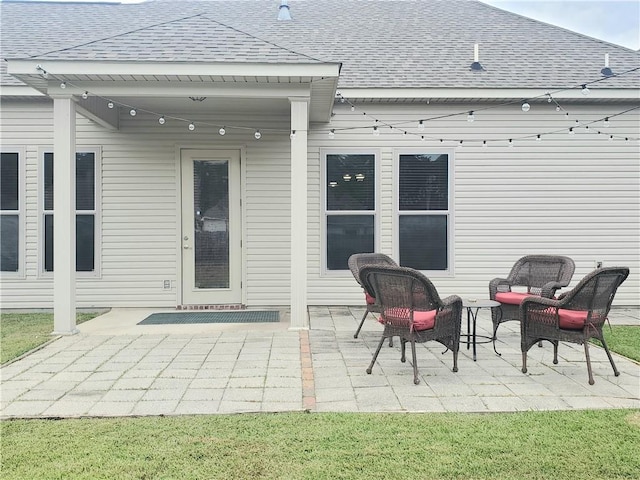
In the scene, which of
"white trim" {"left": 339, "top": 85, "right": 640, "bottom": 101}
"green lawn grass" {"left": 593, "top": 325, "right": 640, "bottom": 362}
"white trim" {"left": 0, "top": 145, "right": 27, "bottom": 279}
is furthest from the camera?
"white trim" {"left": 0, "top": 145, "right": 27, "bottom": 279}

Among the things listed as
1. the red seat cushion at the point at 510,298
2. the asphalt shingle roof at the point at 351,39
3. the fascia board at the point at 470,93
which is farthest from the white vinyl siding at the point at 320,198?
the red seat cushion at the point at 510,298

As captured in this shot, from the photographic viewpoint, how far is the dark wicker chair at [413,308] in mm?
3877

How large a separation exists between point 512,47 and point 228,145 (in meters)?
4.90

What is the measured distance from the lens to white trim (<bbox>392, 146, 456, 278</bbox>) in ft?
24.2

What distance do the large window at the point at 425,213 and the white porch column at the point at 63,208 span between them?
14.3 ft

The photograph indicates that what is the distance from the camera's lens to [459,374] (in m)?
4.01

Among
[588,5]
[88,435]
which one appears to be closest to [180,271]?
[88,435]

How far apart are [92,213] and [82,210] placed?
0.51 ft

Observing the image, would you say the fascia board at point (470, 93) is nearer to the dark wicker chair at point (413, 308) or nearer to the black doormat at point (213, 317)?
the black doormat at point (213, 317)

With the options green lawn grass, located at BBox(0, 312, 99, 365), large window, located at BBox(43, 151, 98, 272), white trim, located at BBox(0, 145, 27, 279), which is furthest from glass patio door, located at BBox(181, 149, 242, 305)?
white trim, located at BBox(0, 145, 27, 279)

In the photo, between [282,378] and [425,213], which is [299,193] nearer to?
[282,378]

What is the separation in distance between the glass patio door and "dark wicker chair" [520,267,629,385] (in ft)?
14.2

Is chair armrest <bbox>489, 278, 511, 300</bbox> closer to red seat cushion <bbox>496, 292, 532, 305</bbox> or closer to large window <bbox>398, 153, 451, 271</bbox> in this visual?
red seat cushion <bbox>496, 292, 532, 305</bbox>

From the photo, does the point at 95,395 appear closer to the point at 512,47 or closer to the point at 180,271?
the point at 180,271
